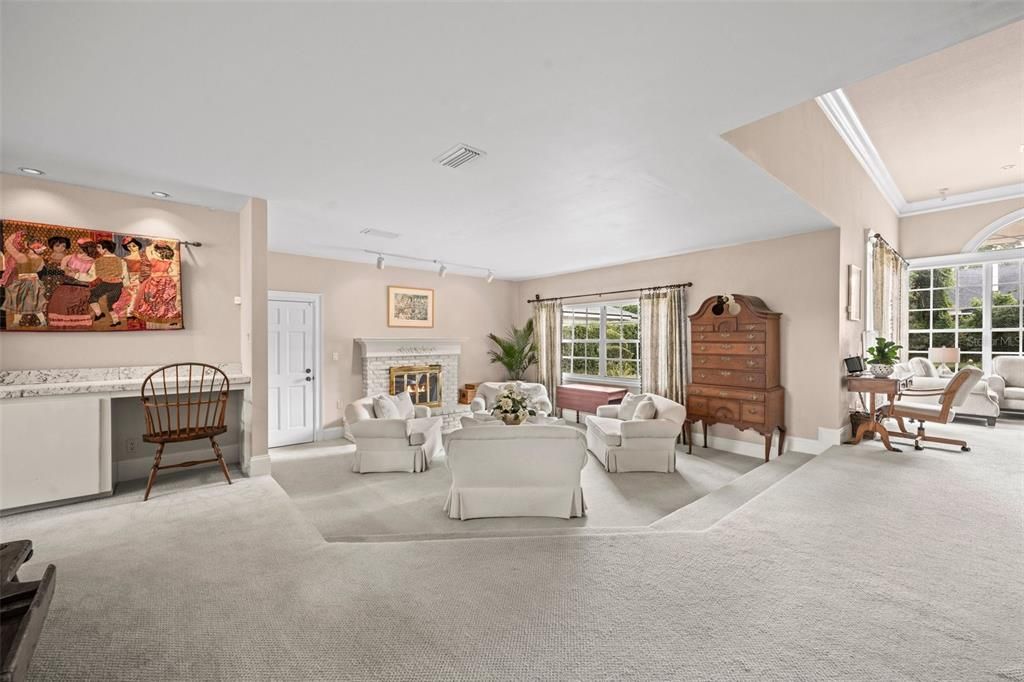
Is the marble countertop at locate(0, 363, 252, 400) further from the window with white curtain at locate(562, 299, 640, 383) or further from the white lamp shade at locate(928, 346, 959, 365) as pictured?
the white lamp shade at locate(928, 346, 959, 365)

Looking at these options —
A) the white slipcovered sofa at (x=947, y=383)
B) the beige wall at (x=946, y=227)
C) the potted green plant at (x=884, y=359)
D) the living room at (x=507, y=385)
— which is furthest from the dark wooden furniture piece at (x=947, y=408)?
the beige wall at (x=946, y=227)

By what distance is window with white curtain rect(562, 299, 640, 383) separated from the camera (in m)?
7.23

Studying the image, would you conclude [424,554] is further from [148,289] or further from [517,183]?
[148,289]

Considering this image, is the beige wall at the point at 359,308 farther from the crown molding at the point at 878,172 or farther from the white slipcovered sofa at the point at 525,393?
the crown molding at the point at 878,172

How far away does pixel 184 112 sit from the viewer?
8.00ft

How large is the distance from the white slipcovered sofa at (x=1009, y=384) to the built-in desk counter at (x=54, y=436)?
10.1 meters

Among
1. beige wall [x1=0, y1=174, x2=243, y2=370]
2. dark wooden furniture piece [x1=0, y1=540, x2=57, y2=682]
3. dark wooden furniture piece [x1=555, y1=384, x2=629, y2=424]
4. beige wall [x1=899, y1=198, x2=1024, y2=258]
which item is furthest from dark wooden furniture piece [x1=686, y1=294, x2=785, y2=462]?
dark wooden furniture piece [x1=0, y1=540, x2=57, y2=682]

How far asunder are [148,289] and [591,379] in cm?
619

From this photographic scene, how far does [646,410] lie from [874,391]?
242cm

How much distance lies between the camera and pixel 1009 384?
6312 millimetres

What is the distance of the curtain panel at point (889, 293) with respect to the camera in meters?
5.79

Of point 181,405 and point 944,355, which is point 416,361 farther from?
point 944,355

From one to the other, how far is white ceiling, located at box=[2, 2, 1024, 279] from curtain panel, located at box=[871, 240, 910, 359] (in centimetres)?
299

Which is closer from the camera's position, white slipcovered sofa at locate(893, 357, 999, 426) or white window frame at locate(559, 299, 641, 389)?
white slipcovered sofa at locate(893, 357, 999, 426)
